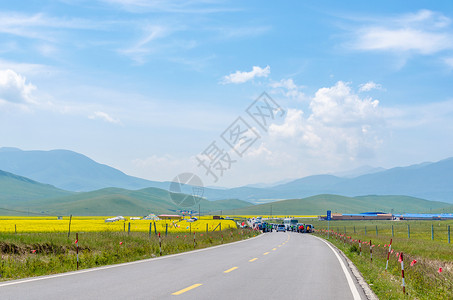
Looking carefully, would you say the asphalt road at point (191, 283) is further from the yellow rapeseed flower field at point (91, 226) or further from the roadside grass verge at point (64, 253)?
the yellow rapeseed flower field at point (91, 226)

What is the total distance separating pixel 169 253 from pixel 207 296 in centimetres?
1312

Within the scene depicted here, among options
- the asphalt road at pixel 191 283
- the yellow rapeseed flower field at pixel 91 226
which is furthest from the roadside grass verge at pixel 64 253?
the yellow rapeseed flower field at pixel 91 226

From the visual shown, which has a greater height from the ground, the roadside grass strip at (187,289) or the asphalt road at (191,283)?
the roadside grass strip at (187,289)

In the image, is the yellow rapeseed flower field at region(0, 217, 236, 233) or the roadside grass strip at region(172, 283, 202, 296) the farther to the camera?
the yellow rapeseed flower field at region(0, 217, 236, 233)

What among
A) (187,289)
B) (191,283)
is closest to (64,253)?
(191,283)

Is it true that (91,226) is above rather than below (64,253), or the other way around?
above

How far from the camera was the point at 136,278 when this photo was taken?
13.5 meters

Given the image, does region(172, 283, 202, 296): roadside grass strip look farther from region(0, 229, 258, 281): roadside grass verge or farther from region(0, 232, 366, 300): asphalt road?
region(0, 229, 258, 281): roadside grass verge

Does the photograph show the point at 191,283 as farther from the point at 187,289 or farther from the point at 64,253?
the point at 64,253

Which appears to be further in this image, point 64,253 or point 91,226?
point 91,226

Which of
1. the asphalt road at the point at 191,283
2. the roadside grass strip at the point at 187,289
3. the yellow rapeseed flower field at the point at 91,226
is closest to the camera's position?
the asphalt road at the point at 191,283

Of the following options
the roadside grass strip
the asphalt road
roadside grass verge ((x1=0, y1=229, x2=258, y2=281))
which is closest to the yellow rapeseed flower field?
roadside grass verge ((x1=0, y1=229, x2=258, y2=281))

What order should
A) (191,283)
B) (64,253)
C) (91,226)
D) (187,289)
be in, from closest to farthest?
1. (187,289)
2. (191,283)
3. (64,253)
4. (91,226)

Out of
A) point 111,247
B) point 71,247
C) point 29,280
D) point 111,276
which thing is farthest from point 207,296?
point 71,247
